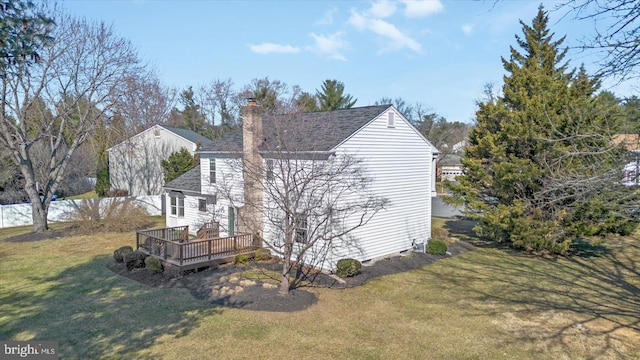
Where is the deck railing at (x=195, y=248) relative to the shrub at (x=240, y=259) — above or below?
above

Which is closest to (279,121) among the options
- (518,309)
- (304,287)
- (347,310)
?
(304,287)

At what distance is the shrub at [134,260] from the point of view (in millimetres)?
14656

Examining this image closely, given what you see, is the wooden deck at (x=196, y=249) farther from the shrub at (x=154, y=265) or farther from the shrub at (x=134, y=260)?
the shrub at (x=134, y=260)

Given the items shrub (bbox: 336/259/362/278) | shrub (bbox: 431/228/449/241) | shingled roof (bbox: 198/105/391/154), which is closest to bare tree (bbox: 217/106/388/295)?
shingled roof (bbox: 198/105/391/154)

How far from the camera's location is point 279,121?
47.5 ft

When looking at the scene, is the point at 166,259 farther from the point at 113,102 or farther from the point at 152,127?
the point at 152,127

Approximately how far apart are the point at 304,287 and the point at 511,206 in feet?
34.1

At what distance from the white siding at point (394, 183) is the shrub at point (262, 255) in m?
3.09

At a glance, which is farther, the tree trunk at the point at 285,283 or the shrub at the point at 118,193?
the shrub at the point at 118,193

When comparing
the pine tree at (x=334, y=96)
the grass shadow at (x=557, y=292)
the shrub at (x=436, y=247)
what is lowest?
the grass shadow at (x=557, y=292)

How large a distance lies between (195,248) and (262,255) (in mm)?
2678

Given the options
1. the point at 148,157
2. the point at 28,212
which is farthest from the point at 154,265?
the point at 148,157

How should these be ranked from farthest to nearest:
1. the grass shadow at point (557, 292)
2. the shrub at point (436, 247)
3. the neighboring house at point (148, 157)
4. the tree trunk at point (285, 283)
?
the neighboring house at point (148, 157) < the shrub at point (436, 247) < the tree trunk at point (285, 283) < the grass shadow at point (557, 292)

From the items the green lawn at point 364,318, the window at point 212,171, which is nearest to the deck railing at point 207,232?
the window at point 212,171
